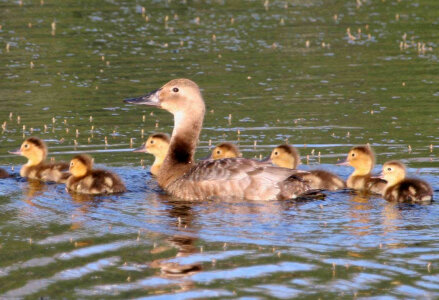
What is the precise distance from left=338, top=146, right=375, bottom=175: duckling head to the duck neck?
2.05 m

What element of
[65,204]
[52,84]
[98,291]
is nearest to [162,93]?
[65,204]

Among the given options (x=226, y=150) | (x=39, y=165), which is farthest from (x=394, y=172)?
(x=39, y=165)

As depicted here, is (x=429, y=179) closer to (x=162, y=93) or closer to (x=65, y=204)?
(x=162, y=93)

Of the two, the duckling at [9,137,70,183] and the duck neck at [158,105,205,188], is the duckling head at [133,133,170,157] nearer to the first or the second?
the duck neck at [158,105,205,188]

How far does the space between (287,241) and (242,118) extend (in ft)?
22.1

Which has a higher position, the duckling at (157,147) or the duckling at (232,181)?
the duckling at (157,147)

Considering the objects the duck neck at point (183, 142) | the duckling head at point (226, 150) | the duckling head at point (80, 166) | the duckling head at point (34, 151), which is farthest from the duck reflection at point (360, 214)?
the duckling head at point (34, 151)

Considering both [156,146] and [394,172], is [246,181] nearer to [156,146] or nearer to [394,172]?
[394,172]

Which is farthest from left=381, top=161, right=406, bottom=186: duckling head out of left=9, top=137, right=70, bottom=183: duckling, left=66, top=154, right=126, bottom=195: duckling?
left=9, top=137, right=70, bottom=183: duckling

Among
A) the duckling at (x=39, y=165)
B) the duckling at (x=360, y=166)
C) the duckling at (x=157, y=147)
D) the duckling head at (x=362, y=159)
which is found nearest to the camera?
the duckling at (x=360, y=166)

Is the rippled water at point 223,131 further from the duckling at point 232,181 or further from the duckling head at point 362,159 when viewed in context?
the duckling head at point 362,159

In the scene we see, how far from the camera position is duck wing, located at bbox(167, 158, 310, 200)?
1055 cm

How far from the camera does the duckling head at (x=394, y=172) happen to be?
1087cm

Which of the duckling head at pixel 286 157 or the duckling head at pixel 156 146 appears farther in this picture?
the duckling head at pixel 156 146
